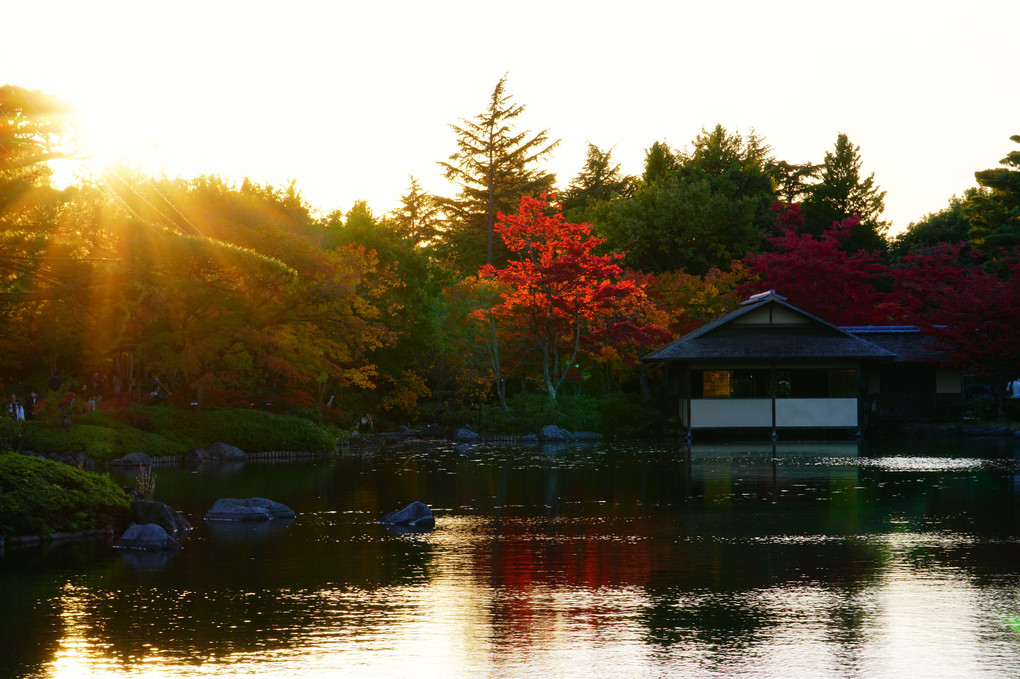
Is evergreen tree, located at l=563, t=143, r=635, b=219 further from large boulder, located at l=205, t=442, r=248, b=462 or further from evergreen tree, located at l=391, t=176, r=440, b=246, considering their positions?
large boulder, located at l=205, t=442, r=248, b=462

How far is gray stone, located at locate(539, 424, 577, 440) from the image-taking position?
41062mm

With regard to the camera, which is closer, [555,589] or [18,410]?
[555,589]

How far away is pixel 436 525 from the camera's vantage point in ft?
58.4

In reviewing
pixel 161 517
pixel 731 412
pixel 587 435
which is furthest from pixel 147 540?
pixel 731 412

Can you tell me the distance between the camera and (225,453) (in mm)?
32844

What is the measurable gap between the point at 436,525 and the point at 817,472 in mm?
12457

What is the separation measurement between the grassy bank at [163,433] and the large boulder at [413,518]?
13129 millimetres

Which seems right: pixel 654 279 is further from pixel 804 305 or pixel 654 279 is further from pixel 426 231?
pixel 426 231

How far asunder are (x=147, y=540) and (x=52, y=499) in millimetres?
1997

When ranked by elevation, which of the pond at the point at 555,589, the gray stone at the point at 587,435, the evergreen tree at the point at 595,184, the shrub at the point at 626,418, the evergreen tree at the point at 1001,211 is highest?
the evergreen tree at the point at 595,184

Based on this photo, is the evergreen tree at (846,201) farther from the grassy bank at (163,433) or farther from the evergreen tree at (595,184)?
the grassy bank at (163,433)

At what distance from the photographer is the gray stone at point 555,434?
41062mm

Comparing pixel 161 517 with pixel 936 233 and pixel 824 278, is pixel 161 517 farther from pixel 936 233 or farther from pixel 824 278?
pixel 936 233

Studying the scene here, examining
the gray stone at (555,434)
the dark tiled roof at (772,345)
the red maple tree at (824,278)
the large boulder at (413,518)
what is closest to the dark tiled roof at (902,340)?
the red maple tree at (824,278)
